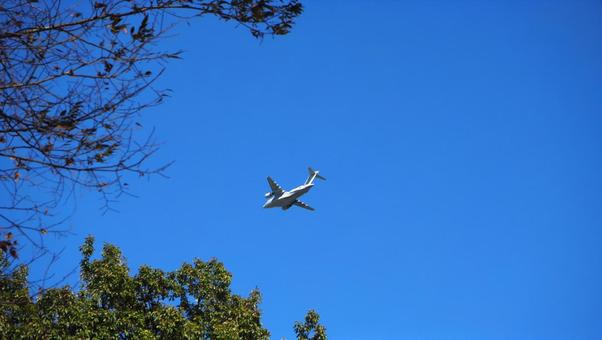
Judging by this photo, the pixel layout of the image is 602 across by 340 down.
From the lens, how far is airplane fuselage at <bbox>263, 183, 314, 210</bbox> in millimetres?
33875

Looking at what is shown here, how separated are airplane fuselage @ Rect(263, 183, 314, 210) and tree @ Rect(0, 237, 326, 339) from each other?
12.2m

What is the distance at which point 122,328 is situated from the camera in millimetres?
19531

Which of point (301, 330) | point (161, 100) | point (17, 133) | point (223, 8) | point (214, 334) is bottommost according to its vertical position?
point (17, 133)

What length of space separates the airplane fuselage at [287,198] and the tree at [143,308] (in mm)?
12186

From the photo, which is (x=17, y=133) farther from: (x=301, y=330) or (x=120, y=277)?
(x=301, y=330)

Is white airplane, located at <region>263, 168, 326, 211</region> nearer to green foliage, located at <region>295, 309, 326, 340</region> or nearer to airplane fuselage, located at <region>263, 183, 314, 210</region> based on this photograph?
airplane fuselage, located at <region>263, 183, 314, 210</region>

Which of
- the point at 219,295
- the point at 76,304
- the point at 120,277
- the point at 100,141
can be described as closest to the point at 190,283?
the point at 219,295

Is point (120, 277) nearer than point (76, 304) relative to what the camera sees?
No

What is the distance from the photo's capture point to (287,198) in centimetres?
3431

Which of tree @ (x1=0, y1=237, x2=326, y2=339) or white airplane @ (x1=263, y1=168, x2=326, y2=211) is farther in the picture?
white airplane @ (x1=263, y1=168, x2=326, y2=211)

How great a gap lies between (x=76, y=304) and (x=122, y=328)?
1601 mm

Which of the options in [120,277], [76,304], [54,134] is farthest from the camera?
[120,277]

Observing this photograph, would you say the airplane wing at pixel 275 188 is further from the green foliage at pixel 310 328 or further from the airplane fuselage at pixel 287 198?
the green foliage at pixel 310 328

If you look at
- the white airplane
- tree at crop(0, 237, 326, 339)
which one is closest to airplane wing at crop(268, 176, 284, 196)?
the white airplane
